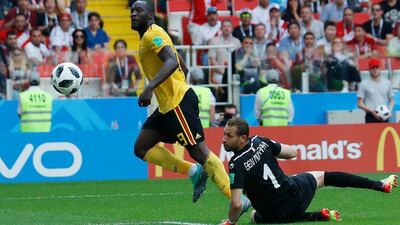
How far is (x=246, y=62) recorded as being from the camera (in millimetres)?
21172

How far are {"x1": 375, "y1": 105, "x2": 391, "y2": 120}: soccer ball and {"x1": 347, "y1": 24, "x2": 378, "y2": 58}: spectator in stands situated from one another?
2.06 metres

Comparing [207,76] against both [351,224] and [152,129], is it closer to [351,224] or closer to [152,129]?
[152,129]

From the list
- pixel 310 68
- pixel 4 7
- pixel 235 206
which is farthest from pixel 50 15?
pixel 235 206

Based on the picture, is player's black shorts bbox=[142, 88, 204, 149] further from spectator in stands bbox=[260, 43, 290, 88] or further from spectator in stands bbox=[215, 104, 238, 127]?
spectator in stands bbox=[260, 43, 290, 88]

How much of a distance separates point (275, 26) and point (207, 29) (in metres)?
1.62

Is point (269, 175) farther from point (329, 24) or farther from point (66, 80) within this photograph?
point (329, 24)

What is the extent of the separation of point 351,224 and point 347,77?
11.4 metres

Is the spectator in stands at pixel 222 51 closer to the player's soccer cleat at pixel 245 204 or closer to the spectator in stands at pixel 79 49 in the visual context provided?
the spectator in stands at pixel 79 49

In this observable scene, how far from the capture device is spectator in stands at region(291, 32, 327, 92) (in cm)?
2108

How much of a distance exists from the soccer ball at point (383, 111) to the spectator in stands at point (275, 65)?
2.05 metres

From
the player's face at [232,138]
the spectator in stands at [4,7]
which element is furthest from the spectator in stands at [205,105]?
the player's face at [232,138]

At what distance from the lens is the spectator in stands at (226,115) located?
19.7 m

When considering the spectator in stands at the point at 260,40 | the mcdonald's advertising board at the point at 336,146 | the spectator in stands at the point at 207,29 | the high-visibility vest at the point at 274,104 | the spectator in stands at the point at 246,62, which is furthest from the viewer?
the spectator in stands at the point at 207,29

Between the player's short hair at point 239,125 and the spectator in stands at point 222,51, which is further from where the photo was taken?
the spectator in stands at point 222,51
